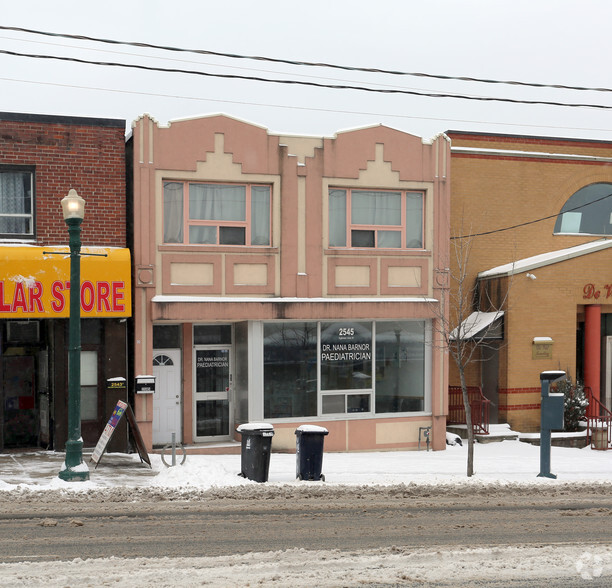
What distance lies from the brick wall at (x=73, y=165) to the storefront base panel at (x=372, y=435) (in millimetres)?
5203

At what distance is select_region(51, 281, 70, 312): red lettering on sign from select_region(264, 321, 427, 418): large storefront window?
4.18 m

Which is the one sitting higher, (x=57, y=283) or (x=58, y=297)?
(x=57, y=283)

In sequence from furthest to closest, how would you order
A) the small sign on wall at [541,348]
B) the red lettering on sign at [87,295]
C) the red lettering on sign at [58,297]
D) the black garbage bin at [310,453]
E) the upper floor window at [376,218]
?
the small sign on wall at [541,348], the upper floor window at [376,218], the red lettering on sign at [87,295], the red lettering on sign at [58,297], the black garbage bin at [310,453]

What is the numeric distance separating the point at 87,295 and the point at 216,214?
3151mm

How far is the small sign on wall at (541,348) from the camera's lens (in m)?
19.1

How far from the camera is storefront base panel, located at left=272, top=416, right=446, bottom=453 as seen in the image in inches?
659

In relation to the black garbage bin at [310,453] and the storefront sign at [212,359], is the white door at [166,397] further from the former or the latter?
the black garbage bin at [310,453]

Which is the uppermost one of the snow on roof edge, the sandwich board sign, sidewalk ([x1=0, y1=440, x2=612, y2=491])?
the snow on roof edge

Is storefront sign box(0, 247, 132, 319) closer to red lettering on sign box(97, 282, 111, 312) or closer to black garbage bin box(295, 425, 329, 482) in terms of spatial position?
red lettering on sign box(97, 282, 111, 312)

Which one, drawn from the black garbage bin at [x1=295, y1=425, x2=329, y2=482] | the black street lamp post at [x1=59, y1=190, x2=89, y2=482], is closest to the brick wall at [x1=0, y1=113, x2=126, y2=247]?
the black street lamp post at [x1=59, y1=190, x2=89, y2=482]

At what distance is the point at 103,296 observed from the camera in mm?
15109

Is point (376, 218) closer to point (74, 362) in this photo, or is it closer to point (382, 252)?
point (382, 252)

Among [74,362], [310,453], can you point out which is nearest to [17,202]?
[74,362]

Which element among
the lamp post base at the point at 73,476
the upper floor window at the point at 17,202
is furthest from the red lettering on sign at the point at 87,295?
the lamp post base at the point at 73,476
